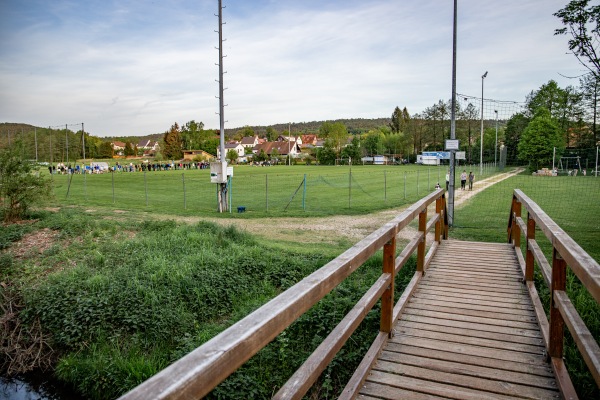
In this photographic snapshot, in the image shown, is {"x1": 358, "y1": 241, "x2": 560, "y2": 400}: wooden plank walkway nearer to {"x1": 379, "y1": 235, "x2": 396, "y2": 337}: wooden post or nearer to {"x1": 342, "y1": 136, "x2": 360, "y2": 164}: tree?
{"x1": 379, "y1": 235, "x2": 396, "y2": 337}: wooden post

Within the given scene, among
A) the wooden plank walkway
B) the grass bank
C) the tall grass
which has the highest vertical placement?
the wooden plank walkway

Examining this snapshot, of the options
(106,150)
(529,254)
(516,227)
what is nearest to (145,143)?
(106,150)

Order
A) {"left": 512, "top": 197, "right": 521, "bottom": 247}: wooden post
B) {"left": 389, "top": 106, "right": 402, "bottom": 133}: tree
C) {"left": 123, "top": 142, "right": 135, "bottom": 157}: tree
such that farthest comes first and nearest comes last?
{"left": 389, "top": 106, "right": 402, "bottom": 133}: tree → {"left": 123, "top": 142, "right": 135, "bottom": 157}: tree → {"left": 512, "top": 197, "right": 521, "bottom": 247}: wooden post

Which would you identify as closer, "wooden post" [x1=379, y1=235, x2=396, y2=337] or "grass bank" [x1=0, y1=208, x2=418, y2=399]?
"wooden post" [x1=379, y1=235, x2=396, y2=337]

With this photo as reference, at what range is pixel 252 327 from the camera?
1.51 m

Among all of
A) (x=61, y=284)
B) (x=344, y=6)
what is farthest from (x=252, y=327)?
(x=344, y=6)

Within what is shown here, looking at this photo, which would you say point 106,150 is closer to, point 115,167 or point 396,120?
point 115,167

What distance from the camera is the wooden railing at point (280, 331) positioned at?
1162 millimetres

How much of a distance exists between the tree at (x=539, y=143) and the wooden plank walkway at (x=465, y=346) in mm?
40889

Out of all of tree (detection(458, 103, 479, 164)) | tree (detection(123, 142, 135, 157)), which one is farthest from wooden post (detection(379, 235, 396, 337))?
tree (detection(123, 142, 135, 157))

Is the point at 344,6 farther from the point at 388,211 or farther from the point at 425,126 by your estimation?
the point at 425,126

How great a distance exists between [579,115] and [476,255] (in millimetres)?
62965

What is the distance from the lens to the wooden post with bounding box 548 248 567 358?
313cm

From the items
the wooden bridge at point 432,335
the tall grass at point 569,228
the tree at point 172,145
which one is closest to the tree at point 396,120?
the tree at point 172,145
